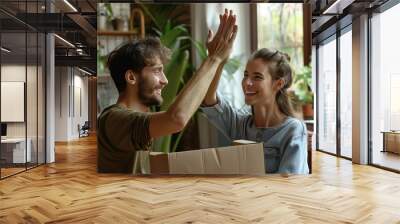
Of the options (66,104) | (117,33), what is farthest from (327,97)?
(66,104)

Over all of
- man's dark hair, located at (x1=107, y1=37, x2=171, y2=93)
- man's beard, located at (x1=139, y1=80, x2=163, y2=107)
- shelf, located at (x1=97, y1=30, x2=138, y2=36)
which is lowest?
man's beard, located at (x1=139, y1=80, x2=163, y2=107)

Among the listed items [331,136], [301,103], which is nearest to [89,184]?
[301,103]

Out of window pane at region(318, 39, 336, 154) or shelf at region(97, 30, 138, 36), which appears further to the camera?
window pane at region(318, 39, 336, 154)

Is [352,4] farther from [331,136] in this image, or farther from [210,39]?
[331,136]

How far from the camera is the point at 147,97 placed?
20.5 ft

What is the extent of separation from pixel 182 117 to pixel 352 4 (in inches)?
150

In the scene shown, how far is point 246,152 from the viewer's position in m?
6.40

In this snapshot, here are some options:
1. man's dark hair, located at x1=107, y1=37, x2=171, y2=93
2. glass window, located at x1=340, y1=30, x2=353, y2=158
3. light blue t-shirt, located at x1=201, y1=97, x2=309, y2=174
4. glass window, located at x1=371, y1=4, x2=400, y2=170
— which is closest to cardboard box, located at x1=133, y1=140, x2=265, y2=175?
light blue t-shirt, located at x1=201, y1=97, x2=309, y2=174

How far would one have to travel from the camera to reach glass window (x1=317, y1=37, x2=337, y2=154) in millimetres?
10352

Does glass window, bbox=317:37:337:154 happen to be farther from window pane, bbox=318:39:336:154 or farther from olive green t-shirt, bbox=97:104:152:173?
olive green t-shirt, bbox=97:104:152:173

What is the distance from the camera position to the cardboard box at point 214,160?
6.34 metres

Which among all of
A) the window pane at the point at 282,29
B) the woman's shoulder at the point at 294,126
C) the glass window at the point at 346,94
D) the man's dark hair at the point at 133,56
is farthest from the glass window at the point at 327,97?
the man's dark hair at the point at 133,56

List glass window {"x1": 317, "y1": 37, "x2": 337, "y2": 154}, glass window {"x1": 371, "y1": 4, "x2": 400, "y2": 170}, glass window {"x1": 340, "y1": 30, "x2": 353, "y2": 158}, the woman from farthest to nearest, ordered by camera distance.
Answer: glass window {"x1": 317, "y1": 37, "x2": 337, "y2": 154} → glass window {"x1": 340, "y1": 30, "x2": 353, "y2": 158} → glass window {"x1": 371, "y1": 4, "x2": 400, "y2": 170} → the woman

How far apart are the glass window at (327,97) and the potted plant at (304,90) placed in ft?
13.7
